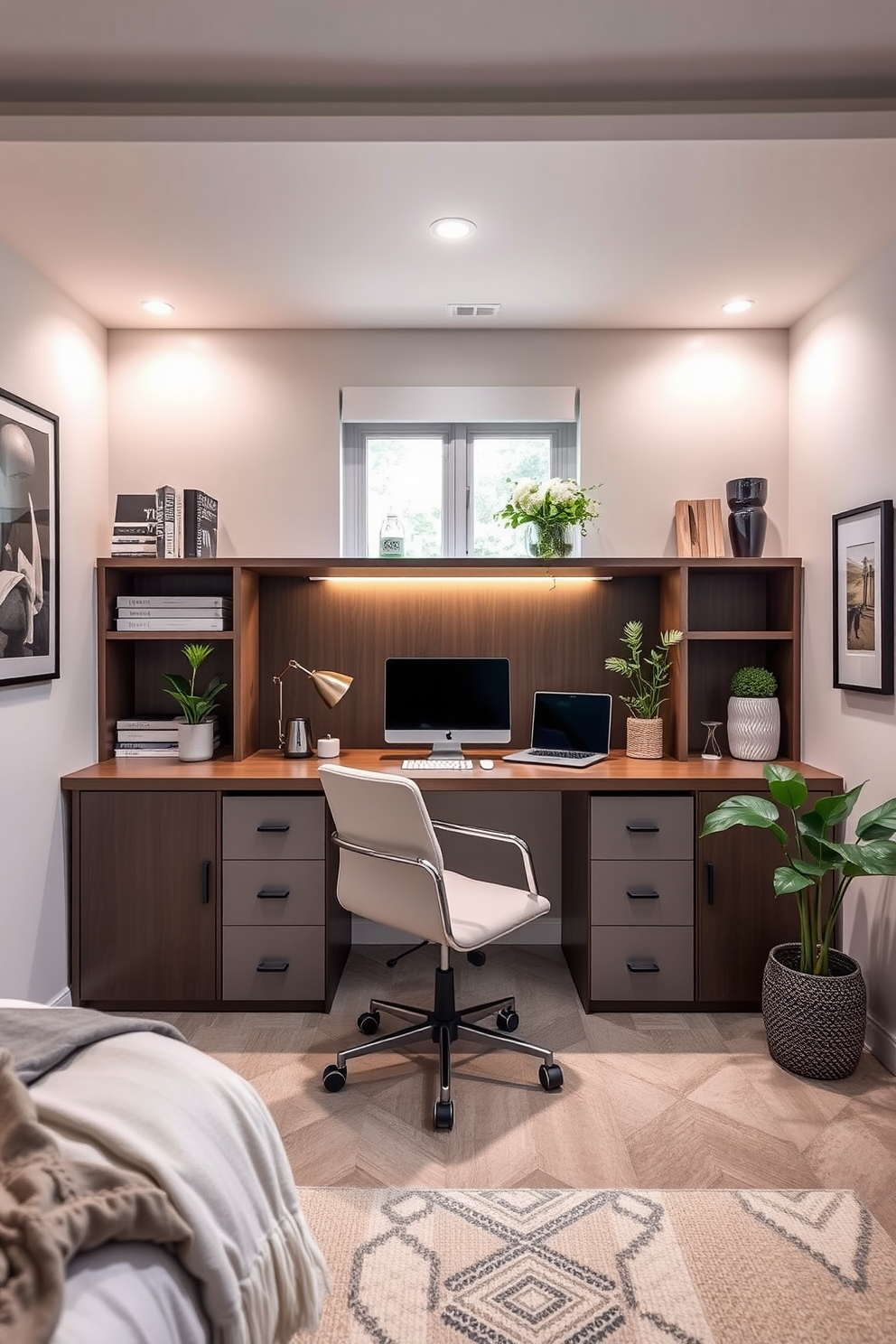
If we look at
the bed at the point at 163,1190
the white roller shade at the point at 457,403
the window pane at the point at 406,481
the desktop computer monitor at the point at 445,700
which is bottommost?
the bed at the point at 163,1190

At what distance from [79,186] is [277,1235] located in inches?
100.0

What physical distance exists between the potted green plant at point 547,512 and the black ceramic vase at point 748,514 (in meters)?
0.59

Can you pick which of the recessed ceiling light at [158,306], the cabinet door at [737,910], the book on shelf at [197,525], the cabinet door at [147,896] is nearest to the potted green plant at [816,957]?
the cabinet door at [737,910]

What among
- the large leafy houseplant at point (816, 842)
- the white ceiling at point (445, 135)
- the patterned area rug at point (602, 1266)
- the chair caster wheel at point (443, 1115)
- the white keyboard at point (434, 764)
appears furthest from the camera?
the white keyboard at point (434, 764)

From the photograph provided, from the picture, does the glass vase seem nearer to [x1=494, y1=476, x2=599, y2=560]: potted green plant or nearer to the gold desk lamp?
[x1=494, y1=476, x2=599, y2=560]: potted green plant

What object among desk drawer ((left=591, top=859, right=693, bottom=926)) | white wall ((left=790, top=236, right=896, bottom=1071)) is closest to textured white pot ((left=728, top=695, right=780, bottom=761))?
white wall ((left=790, top=236, right=896, bottom=1071))

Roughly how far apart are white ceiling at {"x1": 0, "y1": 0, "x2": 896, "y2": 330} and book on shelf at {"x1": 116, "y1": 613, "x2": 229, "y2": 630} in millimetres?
1231

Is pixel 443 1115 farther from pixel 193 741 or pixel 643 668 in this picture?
pixel 643 668

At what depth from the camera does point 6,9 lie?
1.80 meters

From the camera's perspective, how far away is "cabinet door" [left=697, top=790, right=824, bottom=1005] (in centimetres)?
A: 292

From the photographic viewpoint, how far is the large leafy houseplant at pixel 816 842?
241cm

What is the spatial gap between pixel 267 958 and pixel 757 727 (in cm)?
201

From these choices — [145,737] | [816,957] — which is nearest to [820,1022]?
[816,957]

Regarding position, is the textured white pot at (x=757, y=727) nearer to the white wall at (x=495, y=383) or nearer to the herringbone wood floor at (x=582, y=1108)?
the white wall at (x=495, y=383)
